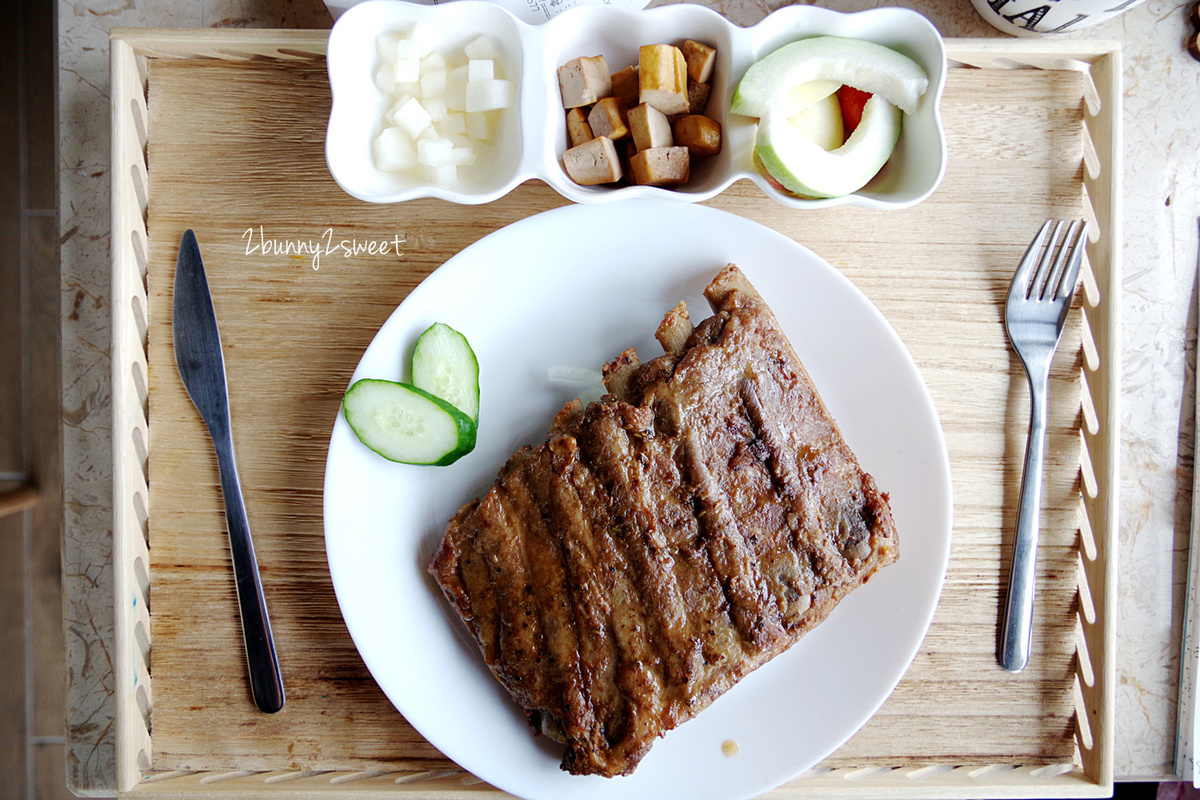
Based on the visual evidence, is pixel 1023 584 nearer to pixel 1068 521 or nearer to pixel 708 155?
pixel 1068 521

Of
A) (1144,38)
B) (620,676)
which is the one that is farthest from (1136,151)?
(620,676)

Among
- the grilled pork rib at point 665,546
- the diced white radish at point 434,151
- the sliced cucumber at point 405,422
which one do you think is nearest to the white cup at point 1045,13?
the grilled pork rib at point 665,546

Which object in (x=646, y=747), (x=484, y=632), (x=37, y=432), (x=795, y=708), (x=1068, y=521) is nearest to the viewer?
(x=646, y=747)

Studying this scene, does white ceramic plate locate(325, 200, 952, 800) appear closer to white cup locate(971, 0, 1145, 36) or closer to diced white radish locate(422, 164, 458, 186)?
diced white radish locate(422, 164, 458, 186)

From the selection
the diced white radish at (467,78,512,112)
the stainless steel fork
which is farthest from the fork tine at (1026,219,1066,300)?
the diced white radish at (467,78,512,112)

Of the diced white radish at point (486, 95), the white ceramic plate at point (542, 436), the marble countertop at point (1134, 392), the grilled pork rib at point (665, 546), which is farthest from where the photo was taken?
the marble countertop at point (1134, 392)

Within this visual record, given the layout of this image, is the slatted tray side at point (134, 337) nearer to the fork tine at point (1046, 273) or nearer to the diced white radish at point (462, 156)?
the diced white radish at point (462, 156)

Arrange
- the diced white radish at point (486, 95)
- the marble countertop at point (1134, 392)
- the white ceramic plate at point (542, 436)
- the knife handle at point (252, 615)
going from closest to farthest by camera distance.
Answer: the diced white radish at point (486, 95)
the white ceramic plate at point (542, 436)
the knife handle at point (252, 615)
the marble countertop at point (1134, 392)
